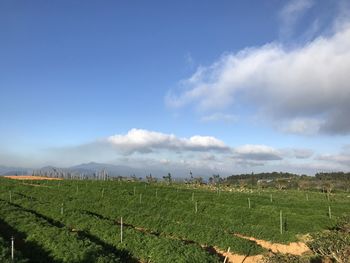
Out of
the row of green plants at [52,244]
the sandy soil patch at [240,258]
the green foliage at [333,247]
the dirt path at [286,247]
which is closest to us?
the row of green plants at [52,244]

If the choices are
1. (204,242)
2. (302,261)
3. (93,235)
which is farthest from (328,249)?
(93,235)

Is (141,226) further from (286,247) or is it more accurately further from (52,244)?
(286,247)

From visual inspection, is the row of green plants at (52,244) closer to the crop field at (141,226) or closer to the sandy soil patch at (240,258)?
the crop field at (141,226)

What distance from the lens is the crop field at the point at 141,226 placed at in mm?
23578

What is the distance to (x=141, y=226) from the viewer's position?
33000 millimetres

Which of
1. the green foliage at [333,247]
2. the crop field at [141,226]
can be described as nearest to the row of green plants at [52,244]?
the crop field at [141,226]

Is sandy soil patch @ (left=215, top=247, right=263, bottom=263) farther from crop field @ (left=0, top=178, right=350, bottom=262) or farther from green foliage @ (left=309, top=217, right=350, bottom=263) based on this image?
green foliage @ (left=309, top=217, right=350, bottom=263)

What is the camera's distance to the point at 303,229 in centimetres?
3509

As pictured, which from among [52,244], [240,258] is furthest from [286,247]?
[52,244]

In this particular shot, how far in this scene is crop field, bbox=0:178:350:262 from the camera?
77.4 feet

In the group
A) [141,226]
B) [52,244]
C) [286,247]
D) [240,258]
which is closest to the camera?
[52,244]

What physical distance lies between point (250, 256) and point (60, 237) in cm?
1277

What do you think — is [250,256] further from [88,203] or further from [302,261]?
[88,203]

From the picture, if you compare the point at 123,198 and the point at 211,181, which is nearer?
the point at 123,198
